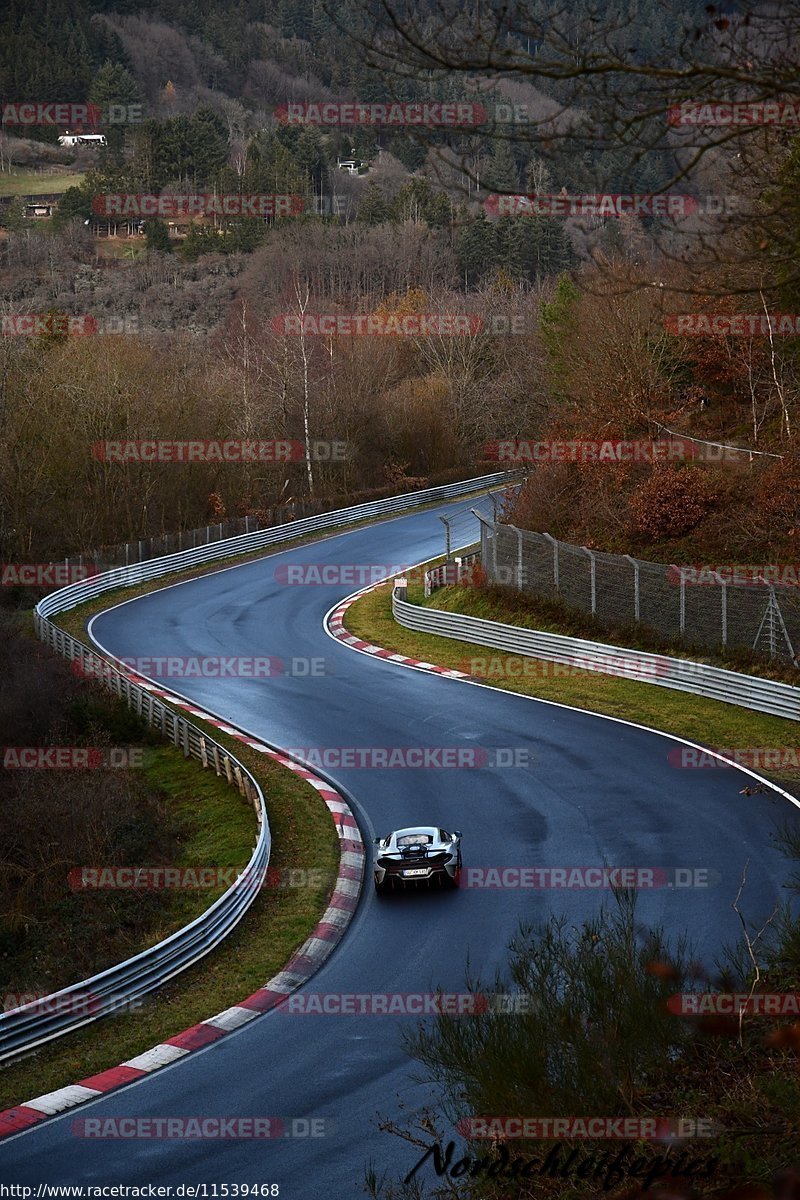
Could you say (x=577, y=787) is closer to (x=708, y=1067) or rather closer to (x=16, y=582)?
(x=708, y=1067)

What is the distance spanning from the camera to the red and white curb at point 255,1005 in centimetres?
1217

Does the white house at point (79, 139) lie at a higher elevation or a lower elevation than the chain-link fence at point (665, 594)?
higher

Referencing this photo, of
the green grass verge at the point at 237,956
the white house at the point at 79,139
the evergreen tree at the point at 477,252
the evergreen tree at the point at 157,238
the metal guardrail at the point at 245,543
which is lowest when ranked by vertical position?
the green grass verge at the point at 237,956

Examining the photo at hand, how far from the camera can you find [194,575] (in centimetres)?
4631

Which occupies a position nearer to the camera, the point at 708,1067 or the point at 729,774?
the point at 708,1067

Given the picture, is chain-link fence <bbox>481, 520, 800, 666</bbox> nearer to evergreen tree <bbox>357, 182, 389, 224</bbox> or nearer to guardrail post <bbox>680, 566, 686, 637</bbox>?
guardrail post <bbox>680, 566, 686, 637</bbox>

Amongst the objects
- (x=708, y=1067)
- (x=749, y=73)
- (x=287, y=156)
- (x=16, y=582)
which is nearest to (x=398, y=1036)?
(x=708, y=1067)

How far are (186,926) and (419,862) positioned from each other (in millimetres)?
3462

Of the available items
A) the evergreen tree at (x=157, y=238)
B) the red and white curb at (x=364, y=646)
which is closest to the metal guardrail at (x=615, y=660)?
the red and white curb at (x=364, y=646)

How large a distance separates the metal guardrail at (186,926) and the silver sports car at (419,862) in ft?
6.33

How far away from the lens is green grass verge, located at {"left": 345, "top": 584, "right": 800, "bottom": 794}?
24641 millimetres

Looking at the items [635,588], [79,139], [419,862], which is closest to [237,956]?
[419,862]

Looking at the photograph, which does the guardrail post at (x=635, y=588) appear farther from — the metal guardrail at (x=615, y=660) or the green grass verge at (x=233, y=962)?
the green grass verge at (x=233, y=962)

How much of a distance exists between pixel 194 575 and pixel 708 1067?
3874cm
